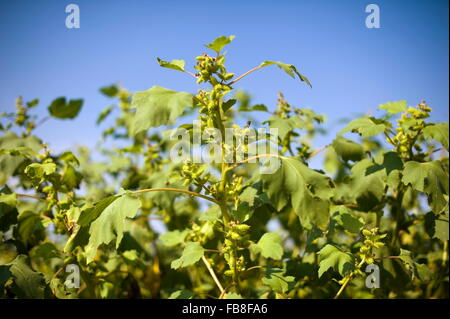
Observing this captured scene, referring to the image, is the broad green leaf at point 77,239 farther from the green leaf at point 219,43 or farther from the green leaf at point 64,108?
the green leaf at point 64,108

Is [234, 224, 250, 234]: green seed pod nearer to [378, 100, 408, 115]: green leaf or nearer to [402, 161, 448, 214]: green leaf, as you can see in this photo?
[402, 161, 448, 214]: green leaf

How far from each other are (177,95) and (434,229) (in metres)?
2.21

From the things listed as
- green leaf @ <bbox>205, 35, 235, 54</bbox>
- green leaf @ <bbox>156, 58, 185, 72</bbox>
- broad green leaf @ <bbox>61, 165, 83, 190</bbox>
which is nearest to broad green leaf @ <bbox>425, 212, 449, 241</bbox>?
green leaf @ <bbox>205, 35, 235, 54</bbox>

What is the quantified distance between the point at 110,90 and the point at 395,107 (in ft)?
11.9

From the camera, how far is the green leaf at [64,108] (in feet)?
11.7

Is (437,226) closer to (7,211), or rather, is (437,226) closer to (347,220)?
(347,220)

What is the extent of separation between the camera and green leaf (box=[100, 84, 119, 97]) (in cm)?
509

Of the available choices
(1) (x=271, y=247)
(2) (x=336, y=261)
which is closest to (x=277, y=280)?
(1) (x=271, y=247)

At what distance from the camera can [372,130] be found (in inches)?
107

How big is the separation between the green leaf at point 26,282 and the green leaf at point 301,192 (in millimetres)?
1661

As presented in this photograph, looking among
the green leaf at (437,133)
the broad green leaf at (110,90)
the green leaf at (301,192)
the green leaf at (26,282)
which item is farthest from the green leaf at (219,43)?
the broad green leaf at (110,90)

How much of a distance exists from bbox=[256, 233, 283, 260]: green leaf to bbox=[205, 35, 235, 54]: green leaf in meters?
1.31

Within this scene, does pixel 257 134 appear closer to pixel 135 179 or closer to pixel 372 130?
pixel 372 130
